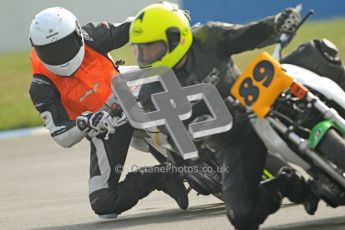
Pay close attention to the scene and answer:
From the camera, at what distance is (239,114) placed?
6410mm

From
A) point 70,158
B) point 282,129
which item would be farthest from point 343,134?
point 70,158

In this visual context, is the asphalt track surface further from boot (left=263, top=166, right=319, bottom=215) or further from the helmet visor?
the helmet visor

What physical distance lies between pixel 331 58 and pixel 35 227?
102 inches

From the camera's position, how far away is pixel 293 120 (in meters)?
6.17

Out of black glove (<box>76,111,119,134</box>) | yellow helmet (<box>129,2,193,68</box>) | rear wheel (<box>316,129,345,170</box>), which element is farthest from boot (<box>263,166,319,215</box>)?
black glove (<box>76,111,119,134</box>)

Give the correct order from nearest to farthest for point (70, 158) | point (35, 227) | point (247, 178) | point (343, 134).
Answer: point (343, 134) → point (247, 178) → point (35, 227) → point (70, 158)

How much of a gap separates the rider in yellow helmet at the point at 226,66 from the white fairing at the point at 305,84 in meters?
0.22

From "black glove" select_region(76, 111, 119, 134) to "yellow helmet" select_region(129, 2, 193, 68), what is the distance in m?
1.12

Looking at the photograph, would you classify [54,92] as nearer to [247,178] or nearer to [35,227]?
[35,227]

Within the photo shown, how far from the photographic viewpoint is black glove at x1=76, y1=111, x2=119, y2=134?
7.65 metres

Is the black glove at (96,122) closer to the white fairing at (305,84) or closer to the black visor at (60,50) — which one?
the black visor at (60,50)

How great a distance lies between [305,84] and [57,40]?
2413 millimetres

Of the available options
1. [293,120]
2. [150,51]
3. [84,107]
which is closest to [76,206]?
[84,107]

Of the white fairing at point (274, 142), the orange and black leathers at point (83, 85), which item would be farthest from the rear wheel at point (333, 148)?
the orange and black leathers at point (83, 85)
